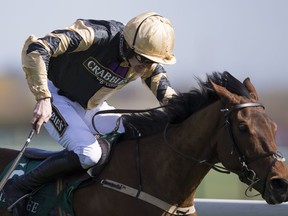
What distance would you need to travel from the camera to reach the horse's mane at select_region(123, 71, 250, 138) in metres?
5.04

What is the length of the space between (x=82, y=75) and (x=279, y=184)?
1.69m

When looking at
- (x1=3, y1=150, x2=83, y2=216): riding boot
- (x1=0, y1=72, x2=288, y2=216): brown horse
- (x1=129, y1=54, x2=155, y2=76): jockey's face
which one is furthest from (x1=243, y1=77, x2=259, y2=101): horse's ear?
(x1=3, y1=150, x2=83, y2=216): riding boot

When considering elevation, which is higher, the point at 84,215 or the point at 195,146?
the point at 195,146

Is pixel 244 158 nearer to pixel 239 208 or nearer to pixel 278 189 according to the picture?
pixel 278 189

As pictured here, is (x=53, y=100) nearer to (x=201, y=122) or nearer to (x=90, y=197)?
(x=90, y=197)

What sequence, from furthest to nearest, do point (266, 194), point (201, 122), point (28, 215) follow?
point (28, 215), point (201, 122), point (266, 194)

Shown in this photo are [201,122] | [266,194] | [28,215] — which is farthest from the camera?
[28,215]

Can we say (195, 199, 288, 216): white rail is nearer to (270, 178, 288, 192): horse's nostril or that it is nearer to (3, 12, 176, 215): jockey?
(3, 12, 176, 215): jockey

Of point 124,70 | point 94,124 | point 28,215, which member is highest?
point 124,70

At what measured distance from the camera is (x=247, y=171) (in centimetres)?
469

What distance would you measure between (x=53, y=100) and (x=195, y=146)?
1.14 m

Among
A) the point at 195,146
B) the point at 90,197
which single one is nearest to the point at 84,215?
the point at 90,197

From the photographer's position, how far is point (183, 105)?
518 cm

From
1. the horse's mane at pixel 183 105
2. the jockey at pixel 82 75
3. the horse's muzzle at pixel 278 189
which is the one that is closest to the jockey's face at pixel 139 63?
the jockey at pixel 82 75
